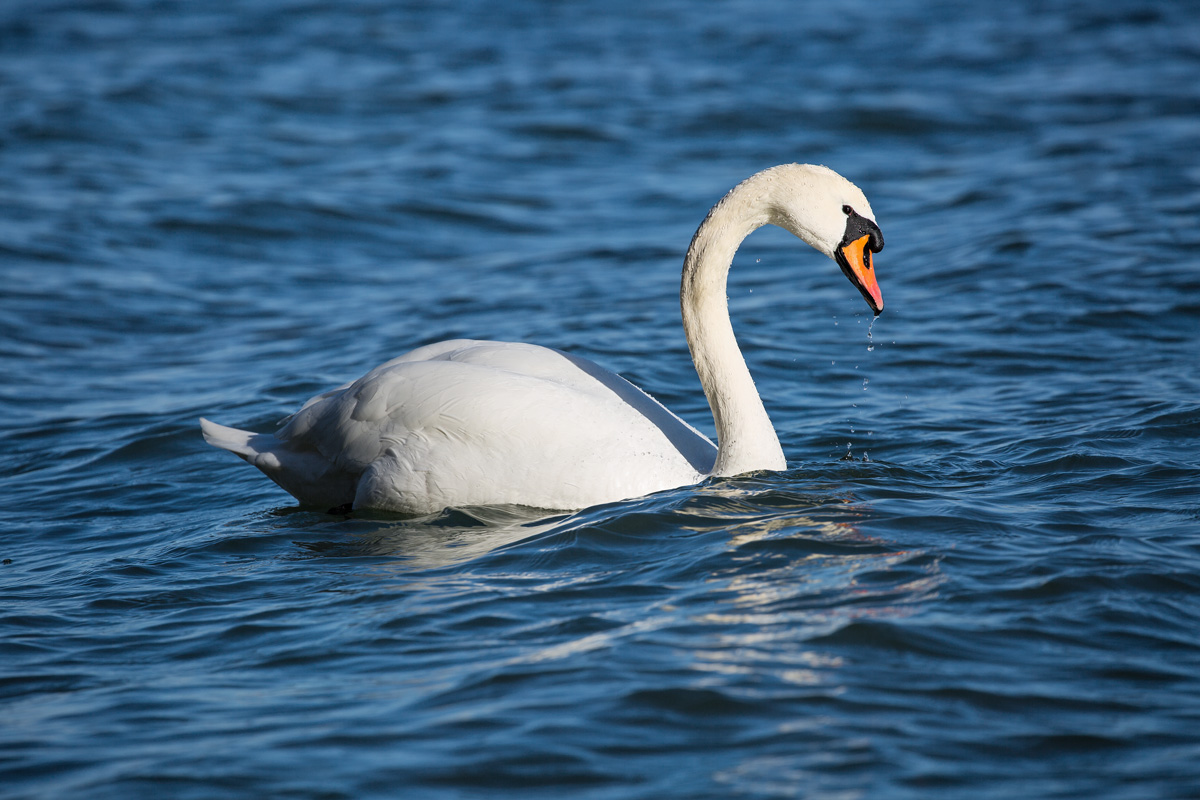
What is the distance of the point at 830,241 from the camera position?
603 centimetres

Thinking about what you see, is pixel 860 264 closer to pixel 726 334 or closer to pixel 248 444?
pixel 726 334

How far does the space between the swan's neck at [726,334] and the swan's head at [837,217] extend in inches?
4.8

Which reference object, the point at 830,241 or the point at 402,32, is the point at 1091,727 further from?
the point at 402,32

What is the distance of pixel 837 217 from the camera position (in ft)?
19.6

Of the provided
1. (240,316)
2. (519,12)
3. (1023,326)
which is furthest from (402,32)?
(1023,326)

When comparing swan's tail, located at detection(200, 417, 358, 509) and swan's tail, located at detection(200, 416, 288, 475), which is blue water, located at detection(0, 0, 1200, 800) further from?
swan's tail, located at detection(200, 416, 288, 475)

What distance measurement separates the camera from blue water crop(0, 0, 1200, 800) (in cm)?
400

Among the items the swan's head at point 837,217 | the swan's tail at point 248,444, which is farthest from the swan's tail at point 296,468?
the swan's head at point 837,217

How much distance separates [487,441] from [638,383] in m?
3.04

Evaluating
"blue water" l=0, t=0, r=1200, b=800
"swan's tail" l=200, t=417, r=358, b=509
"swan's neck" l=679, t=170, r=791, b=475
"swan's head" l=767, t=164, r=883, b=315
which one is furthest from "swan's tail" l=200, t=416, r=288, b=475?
"swan's head" l=767, t=164, r=883, b=315

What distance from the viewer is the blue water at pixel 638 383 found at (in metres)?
4.00

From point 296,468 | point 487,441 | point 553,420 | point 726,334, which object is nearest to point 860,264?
point 726,334

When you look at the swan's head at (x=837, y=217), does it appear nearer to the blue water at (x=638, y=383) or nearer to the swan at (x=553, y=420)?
the swan at (x=553, y=420)

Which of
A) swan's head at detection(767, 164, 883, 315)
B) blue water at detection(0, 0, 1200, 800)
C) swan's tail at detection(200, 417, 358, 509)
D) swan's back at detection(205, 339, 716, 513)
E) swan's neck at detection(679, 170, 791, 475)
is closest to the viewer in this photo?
blue water at detection(0, 0, 1200, 800)
